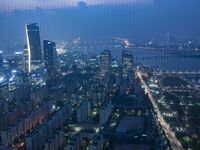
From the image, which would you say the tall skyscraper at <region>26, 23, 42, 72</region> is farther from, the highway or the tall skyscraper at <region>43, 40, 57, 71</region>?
the highway

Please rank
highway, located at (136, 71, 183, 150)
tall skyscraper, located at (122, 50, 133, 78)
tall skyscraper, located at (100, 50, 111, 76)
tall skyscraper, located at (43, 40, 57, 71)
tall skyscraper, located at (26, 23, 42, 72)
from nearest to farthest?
highway, located at (136, 71, 183, 150), tall skyscraper, located at (122, 50, 133, 78), tall skyscraper, located at (100, 50, 111, 76), tall skyscraper, located at (43, 40, 57, 71), tall skyscraper, located at (26, 23, 42, 72)

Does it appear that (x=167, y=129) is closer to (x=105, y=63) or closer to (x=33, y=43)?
(x=105, y=63)

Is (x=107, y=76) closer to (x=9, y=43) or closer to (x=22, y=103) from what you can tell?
(x=22, y=103)

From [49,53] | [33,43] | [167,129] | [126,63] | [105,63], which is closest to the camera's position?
[167,129]

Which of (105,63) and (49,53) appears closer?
(105,63)

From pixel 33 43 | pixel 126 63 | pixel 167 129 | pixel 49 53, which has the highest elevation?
pixel 33 43

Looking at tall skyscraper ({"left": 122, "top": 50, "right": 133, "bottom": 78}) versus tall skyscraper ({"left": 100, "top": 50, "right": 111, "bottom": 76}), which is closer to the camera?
tall skyscraper ({"left": 122, "top": 50, "right": 133, "bottom": 78})

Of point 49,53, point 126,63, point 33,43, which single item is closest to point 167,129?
point 126,63

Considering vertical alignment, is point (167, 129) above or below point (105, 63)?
below

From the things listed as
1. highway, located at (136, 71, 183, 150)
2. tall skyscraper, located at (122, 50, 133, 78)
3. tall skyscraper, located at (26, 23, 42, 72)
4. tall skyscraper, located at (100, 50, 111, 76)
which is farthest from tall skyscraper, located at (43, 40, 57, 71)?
highway, located at (136, 71, 183, 150)

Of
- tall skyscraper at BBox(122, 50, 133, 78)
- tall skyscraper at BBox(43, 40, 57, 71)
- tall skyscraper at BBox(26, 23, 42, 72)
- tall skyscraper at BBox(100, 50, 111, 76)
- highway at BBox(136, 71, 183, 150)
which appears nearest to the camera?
highway at BBox(136, 71, 183, 150)

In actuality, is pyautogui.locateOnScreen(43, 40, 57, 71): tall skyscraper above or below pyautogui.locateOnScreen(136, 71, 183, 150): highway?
above

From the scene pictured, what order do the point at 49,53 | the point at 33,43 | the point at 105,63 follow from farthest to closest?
1. the point at 33,43
2. the point at 49,53
3. the point at 105,63

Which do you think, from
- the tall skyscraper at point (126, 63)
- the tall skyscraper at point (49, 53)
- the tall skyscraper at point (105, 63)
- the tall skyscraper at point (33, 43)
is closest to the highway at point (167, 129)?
the tall skyscraper at point (126, 63)
